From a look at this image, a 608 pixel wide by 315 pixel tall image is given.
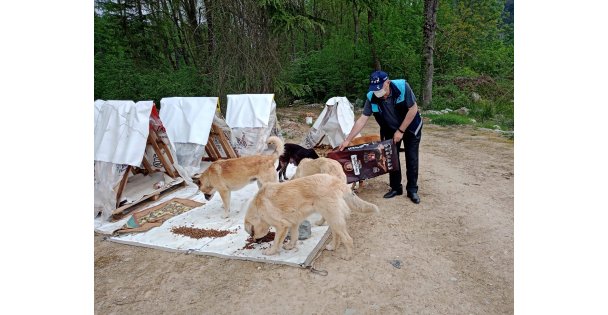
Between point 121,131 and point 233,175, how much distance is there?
77.2 inches

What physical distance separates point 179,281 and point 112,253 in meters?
1.28

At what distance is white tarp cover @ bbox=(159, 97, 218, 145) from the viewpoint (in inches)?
275

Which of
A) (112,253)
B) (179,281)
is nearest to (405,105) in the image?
(179,281)

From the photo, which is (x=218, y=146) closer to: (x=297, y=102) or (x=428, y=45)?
(x=428, y=45)

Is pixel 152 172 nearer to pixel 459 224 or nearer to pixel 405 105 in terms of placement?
pixel 405 105

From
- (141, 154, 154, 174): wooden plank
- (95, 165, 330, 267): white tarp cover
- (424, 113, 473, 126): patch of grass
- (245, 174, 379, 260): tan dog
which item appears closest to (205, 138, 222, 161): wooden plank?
(141, 154, 154, 174): wooden plank

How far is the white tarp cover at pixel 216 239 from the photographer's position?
158 inches

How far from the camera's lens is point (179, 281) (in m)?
3.73

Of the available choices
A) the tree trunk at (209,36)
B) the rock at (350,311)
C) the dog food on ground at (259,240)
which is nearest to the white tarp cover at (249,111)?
the dog food on ground at (259,240)

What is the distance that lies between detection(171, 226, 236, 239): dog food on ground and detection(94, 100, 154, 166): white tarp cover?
1372 mm

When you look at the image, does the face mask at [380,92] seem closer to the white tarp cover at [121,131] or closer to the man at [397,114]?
the man at [397,114]

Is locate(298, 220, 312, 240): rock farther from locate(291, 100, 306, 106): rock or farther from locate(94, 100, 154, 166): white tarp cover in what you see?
locate(291, 100, 306, 106): rock

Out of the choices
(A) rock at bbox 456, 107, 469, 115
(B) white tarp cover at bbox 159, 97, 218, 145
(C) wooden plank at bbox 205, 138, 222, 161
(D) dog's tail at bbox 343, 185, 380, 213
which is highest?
(A) rock at bbox 456, 107, 469, 115

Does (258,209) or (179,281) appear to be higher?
(258,209)
